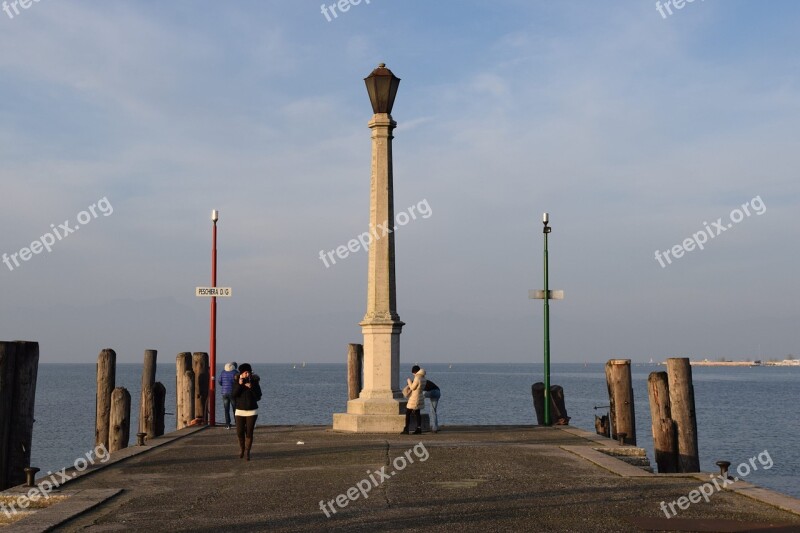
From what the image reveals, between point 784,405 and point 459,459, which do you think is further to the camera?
point 784,405

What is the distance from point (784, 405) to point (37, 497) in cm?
7952

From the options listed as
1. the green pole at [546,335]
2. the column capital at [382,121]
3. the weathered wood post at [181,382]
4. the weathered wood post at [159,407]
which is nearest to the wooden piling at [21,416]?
the weathered wood post at [159,407]

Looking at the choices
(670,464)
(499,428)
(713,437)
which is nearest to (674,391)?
(670,464)

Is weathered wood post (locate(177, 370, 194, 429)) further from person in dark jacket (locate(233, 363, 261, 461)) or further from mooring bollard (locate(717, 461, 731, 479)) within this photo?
mooring bollard (locate(717, 461, 731, 479))

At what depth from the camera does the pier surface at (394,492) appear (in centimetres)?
917

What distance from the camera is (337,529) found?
8.85 metres

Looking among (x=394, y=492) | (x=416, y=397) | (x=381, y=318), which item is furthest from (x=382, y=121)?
(x=394, y=492)

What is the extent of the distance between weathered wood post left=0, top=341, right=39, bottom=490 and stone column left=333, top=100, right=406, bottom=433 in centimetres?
631

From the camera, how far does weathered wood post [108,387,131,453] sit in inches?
819

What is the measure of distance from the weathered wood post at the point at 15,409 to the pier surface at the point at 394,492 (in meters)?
2.08

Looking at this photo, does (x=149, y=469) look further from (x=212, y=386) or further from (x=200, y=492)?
(x=212, y=386)

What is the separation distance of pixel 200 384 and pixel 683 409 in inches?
454

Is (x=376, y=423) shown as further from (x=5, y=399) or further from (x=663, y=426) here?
(x=5, y=399)

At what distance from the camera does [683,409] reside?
1797cm
